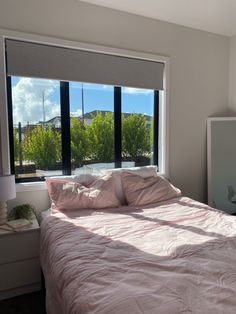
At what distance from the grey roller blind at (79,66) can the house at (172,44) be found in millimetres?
73

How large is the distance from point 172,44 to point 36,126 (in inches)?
76.4

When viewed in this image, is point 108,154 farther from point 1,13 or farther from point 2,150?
point 1,13

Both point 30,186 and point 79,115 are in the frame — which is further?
point 79,115

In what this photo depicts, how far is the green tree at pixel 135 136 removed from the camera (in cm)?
307

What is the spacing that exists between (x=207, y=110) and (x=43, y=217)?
256 cm

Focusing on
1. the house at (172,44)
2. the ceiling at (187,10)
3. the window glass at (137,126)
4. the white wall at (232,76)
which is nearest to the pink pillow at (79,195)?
the house at (172,44)

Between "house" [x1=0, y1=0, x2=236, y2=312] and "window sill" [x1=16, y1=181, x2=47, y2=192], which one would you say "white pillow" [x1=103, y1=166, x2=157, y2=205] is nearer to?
"house" [x1=0, y1=0, x2=236, y2=312]

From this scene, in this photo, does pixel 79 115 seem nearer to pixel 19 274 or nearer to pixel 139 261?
pixel 19 274

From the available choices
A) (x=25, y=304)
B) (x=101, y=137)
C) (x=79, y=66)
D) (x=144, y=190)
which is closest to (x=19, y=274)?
(x=25, y=304)

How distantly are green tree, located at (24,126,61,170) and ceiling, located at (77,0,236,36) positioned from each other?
143 centimetres

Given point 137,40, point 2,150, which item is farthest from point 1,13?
point 137,40

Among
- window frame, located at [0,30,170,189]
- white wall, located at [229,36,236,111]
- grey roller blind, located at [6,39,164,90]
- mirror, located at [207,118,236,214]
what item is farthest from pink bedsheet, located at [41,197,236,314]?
white wall, located at [229,36,236,111]

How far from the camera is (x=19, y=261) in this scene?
205 centimetres

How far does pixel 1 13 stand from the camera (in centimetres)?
228
